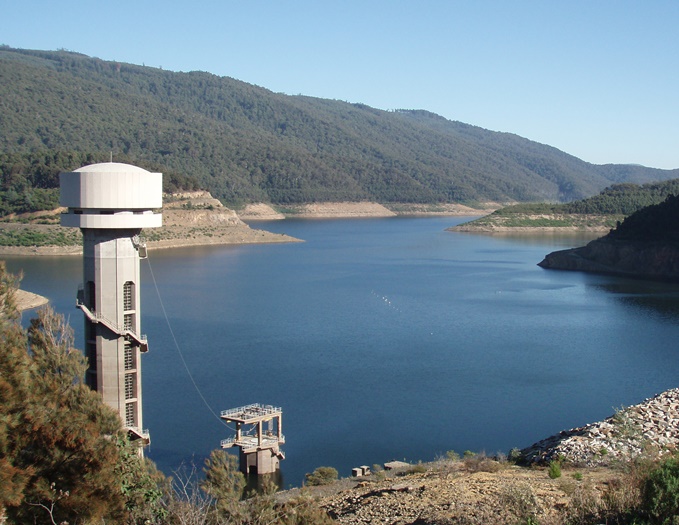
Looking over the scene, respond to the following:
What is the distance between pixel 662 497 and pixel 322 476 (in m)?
10.2

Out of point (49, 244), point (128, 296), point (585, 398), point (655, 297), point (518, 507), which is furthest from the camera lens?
point (49, 244)

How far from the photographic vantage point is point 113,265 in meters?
15.8

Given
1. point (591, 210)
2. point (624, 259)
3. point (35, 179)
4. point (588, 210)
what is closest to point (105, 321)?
point (624, 259)

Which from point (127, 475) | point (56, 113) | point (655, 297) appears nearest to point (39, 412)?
point (127, 475)

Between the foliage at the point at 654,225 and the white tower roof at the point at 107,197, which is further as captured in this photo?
the foliage at the point at 654,225

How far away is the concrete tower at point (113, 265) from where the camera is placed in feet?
50.5

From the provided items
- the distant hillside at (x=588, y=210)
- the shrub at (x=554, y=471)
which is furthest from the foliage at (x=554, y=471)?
the distant hillside at (x=588, y=210)

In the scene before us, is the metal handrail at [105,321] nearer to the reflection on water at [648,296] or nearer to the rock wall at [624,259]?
the reflection on water at [648,296]

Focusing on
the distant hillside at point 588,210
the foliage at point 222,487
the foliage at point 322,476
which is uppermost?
the distant hillside at point 588,210

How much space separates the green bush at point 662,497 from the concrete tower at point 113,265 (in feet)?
29.1

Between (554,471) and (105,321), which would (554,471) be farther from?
(105,321)

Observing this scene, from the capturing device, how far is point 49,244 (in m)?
72.0

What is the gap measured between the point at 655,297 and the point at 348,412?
3447 cm

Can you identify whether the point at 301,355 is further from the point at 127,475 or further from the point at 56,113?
the point at 56,113
